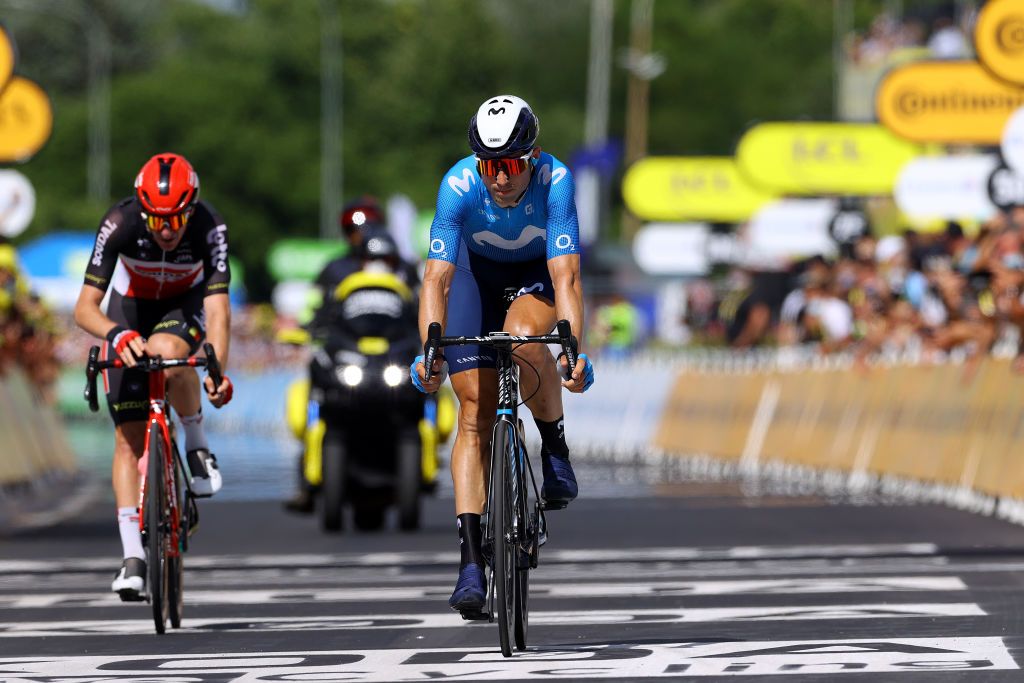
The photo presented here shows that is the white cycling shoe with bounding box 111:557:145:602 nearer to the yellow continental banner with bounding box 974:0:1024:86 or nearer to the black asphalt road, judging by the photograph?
the black asphalt road

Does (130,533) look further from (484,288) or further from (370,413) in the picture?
(370,413)

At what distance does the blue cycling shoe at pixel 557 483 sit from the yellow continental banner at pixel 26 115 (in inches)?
723

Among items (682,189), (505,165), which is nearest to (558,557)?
(505,165)

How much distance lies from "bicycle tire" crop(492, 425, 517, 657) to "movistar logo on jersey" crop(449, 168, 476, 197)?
0.93 meters

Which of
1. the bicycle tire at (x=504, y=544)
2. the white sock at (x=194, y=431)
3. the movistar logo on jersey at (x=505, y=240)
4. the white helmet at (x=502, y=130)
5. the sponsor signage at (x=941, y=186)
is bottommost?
the bicycle tire at (x=504, y=544)

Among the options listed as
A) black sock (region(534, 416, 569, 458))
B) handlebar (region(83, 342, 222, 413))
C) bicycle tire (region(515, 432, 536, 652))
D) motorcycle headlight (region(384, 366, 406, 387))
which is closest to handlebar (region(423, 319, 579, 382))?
bicycle tire (region(515, 432, 536, 652))

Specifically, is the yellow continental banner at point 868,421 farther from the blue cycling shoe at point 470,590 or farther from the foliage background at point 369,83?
the foliage background at point 369,83

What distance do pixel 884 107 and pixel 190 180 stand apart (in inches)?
630

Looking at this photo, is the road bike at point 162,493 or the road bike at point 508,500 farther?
the road bike at point 162,493

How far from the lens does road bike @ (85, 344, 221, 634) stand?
11.0m

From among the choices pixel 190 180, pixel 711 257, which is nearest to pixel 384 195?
pixel 711 257

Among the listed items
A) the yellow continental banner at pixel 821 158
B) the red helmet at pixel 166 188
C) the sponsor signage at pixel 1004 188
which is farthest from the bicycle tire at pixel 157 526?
the yellow continental banner at pixel 821 158

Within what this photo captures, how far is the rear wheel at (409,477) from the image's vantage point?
56.0ft

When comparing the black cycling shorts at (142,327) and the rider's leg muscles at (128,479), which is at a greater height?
the black cycling shorts at (142,327)
